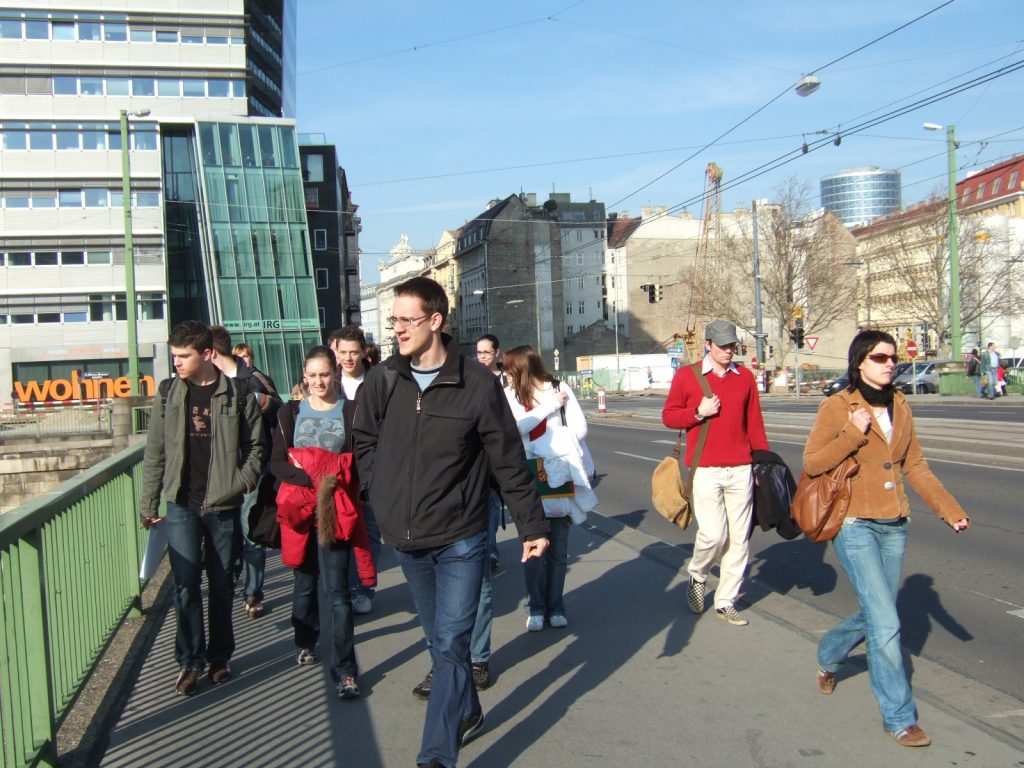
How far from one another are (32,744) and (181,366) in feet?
6.77

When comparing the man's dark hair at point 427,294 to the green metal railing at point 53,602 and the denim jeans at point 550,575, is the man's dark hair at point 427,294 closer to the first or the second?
the green metal railing at point 53,602

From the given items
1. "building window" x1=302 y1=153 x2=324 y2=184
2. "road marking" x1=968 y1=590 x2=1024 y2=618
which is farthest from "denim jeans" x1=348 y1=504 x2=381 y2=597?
"building window" x1=302 y1=153 x2=324 y2=184

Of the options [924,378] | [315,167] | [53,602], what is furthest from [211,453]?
[315,167]

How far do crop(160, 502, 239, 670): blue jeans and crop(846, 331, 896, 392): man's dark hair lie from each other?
131 inches

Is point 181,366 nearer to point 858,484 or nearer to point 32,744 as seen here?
point 32,744

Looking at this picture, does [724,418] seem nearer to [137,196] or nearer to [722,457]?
[722,457]

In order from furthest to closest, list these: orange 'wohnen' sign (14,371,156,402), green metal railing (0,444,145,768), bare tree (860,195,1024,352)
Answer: bare tree (860,195,1024,352) < orange 'wohnen' sign (14,371,156,402) < green metal railing (0,444,145,768)

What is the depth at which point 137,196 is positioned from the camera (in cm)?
5209

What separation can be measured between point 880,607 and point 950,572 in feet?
12.8

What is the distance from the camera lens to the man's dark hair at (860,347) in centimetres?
450

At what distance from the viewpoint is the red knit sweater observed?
6.22 metres

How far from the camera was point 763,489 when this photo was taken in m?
6.16

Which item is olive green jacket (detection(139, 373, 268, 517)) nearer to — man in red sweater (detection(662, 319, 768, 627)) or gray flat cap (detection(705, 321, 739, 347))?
man in red sweater (detection(662, 319, 768, 627))

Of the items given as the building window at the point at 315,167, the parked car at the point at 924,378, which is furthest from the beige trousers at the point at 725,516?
the building window at the point at 315,167
